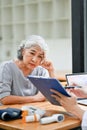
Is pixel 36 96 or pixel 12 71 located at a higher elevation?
pixel 12 71

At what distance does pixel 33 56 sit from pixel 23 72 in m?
0.20

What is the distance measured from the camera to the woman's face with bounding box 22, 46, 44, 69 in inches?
83.7

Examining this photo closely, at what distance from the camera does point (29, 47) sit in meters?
2.16

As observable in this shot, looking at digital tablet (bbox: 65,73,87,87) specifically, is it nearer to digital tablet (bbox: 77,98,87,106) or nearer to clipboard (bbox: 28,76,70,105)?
digital tablet (bbox: 77,98,87,106)

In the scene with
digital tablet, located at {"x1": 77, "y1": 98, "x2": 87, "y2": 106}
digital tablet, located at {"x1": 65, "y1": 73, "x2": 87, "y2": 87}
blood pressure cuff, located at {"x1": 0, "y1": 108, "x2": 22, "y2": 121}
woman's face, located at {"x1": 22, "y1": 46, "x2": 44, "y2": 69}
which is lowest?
digital tablet, located at {"x1": 77, "y1": 98, "x2": 87, "y2": 106}

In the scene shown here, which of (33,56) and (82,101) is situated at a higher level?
(33,56)

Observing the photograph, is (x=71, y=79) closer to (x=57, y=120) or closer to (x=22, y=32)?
(x=57, y=120)

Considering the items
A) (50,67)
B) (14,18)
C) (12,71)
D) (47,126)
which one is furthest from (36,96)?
(14,18)

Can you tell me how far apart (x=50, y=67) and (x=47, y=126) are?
1.25m

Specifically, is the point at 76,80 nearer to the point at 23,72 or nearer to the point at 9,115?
the point at 23,72

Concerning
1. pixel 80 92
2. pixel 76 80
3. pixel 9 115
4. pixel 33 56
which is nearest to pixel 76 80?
pixel 76 80

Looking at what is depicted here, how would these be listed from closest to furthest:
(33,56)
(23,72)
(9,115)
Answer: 1. (9,115)
2. (33,56)
3. (23,72)

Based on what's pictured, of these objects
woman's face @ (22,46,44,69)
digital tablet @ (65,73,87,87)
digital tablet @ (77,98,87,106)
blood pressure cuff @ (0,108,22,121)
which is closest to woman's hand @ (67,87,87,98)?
digital tablet @ (77,98,87,106)

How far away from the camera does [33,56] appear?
213 centimetres
